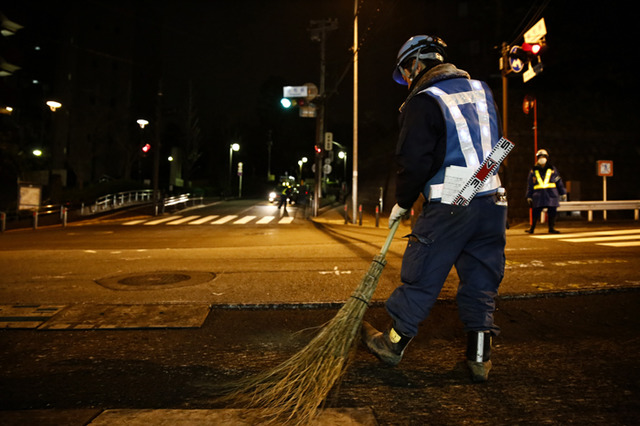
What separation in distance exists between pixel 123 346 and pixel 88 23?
48.5 meters

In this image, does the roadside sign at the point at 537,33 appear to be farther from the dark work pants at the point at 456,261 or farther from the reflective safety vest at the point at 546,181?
the dark work pants at the point at 456,261

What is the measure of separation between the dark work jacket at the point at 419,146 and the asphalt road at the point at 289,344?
41.6 inches

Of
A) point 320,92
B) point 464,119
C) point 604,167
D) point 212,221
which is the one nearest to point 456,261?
point 464,119

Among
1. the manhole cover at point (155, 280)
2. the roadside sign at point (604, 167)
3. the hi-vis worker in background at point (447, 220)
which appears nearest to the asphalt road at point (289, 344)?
the manhole cover at point (155, 280)

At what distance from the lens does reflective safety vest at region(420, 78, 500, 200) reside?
2.40 m

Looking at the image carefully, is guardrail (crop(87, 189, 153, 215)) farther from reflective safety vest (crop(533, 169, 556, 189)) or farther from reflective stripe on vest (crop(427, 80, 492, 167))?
reflective stripe on vest (crop(427, 80, 492, 167))

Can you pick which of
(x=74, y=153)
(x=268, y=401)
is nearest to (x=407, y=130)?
(x=268, y=401)

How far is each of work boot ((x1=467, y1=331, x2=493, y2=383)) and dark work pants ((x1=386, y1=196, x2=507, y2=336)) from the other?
5 cm

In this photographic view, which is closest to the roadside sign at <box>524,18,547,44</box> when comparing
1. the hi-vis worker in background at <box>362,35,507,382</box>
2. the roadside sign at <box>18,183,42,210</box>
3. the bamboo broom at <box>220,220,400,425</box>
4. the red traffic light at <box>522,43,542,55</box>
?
the red traffic light at <box>522,43,542,55</box>

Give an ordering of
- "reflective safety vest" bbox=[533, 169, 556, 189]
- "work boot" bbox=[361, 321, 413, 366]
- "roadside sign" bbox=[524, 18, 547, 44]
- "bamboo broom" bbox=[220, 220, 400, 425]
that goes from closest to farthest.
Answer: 1. "bamboo broom" bbox=[220, 220, 400, 425]
2. "work boot" bbox=[361, 321, 413, 366]
3. "reflective safety vest" bbox=[533, 169, 556, 189]
4. "roadside sign" bbox=[524, 18, 547, 44]

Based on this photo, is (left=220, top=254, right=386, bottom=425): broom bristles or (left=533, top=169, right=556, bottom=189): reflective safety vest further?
(left=533, top=169, right=556, bottom=189): reflective safety vest

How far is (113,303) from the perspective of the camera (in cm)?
404

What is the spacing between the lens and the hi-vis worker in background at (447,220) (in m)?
2.36

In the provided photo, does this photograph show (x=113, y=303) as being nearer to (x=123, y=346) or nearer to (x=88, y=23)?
(x=123, y=346)
